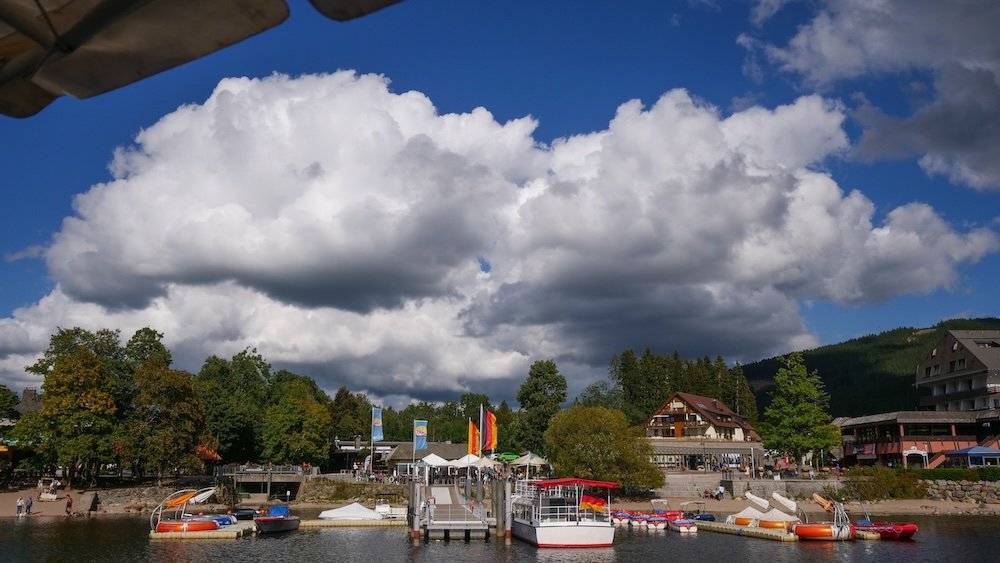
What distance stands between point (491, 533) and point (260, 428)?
2297 inches

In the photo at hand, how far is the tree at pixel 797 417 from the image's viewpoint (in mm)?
79812

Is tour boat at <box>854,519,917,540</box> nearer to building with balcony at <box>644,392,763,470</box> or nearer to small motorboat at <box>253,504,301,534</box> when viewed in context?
building with balcony at <box>644,392,763,470</box>

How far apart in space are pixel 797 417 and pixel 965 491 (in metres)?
17.0

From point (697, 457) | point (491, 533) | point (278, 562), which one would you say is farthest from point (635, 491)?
point (278, 562)

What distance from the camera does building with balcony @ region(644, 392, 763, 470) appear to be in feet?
300

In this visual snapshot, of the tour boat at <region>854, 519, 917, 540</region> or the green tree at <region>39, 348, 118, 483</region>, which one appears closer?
the tour boat at <region>854, 519, 917, 540</region>

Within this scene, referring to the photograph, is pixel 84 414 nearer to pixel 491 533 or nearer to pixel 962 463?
pixel 491 533

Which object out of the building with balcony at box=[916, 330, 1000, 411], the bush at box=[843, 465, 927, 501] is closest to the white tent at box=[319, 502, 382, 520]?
the bush at box=[843, 465, 927, 501]

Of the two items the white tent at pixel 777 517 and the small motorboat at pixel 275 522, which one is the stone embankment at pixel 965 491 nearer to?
the white tent at pixel 777 517

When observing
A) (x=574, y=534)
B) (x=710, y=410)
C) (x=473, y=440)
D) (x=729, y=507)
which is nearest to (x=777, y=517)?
(x=729, y=507)

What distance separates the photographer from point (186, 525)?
5075 centimetres

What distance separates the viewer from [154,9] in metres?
3.02

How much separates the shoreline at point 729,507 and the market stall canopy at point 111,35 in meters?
68.0

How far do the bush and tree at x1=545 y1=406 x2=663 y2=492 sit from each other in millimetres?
20328
